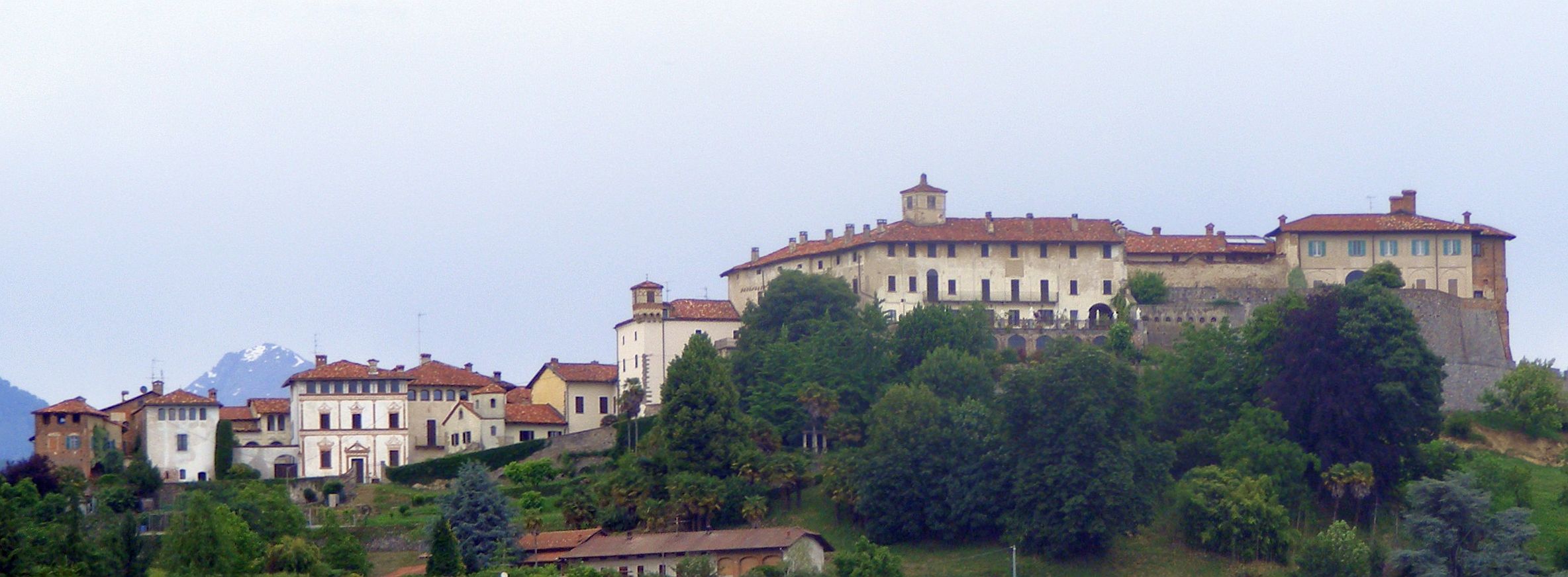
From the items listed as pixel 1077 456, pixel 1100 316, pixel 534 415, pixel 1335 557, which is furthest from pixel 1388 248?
pixel 534 415

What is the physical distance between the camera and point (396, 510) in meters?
79.2

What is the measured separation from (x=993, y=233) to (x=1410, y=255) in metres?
16.7

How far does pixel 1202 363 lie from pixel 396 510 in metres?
28.9

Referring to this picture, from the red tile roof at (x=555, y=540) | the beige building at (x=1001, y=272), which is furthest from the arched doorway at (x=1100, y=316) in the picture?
the red tile roof at (x=555, y=540)

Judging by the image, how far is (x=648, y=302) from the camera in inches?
3580

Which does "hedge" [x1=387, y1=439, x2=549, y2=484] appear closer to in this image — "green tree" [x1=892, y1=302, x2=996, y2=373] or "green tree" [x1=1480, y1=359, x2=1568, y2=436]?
"green tree" [x1=892, y1=302, x2=996, y2=373]

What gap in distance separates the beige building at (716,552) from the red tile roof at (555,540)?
1.80 feet

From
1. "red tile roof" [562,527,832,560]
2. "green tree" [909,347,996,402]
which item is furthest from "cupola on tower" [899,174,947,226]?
"red tile roof" [562,527,832,560]

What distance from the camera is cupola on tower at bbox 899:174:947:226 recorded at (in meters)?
92.7

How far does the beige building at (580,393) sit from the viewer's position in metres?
90.9

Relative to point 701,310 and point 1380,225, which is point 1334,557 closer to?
point 1380,225

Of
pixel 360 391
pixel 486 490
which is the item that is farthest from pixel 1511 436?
pixel 360 391

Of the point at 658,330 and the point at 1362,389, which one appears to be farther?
the point at 658,330

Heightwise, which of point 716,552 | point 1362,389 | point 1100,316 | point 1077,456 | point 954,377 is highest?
point 1100,316
